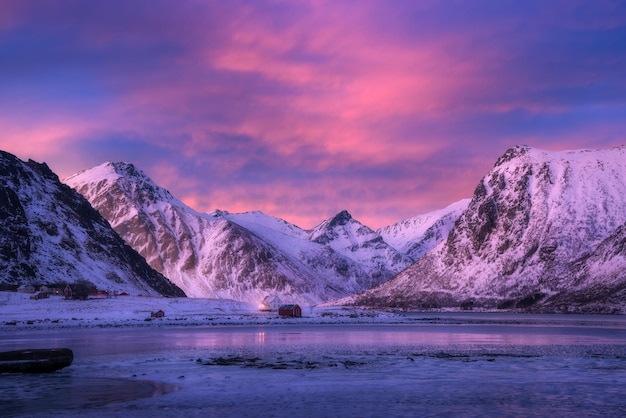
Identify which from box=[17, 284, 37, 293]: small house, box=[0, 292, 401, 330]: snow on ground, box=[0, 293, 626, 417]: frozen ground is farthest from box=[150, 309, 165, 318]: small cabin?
box=[0, 293, 626, 417]: frozen ground

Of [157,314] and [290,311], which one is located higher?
[157,314]

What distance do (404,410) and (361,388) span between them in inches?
252

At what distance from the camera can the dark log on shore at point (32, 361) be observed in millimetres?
39281

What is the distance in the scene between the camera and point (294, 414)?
2556 centimetres

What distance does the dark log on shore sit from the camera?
39281 mm

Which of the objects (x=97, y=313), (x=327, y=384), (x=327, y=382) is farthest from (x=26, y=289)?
(x=327, y=384)

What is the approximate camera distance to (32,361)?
3975 centimetres

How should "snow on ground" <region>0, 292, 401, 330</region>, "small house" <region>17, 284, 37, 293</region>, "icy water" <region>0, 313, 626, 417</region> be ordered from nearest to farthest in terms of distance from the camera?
"icy water" <region>0, 313, 626, 417</region> < "snow on ground" <region>0, 292, 401, 330</region> < "small house" <region>17, 284, 37, 293</region>

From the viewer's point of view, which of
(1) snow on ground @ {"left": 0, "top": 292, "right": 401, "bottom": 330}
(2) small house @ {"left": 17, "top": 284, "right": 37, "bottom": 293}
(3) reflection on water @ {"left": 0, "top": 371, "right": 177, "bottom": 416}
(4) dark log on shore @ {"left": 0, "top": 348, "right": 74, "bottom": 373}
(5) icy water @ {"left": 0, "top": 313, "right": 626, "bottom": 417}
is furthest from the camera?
(2) small house @ {"left": 17, "top": 284, "right": 37, "bottom": 293}

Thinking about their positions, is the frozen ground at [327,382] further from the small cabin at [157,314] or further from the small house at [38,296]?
the small house at [38,296]

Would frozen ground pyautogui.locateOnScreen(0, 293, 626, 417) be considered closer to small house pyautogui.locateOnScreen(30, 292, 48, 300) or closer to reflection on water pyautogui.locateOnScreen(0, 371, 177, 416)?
reflection on water pyautogui.locateOnScreen(0, 371, 177, 416)

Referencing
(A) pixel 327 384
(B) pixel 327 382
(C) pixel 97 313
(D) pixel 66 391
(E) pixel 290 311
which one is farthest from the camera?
(E) pixel 290 311

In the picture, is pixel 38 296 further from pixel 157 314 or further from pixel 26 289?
pixel 157 314

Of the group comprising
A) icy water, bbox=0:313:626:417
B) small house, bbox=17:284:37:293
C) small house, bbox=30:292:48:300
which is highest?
small house, bbox=17:284:37:293
